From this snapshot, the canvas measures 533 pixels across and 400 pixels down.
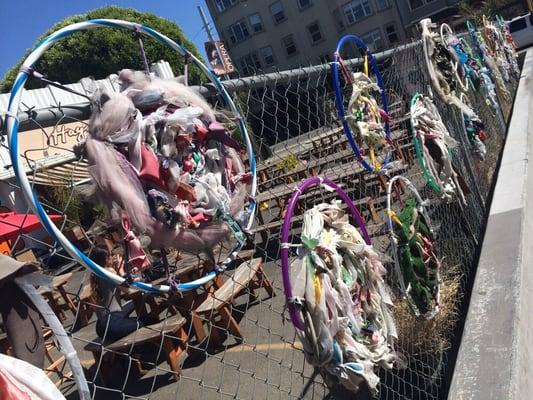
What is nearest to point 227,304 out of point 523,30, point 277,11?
point 523,30

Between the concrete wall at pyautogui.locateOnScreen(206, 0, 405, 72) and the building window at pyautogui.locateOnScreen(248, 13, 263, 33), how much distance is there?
11.5 inches

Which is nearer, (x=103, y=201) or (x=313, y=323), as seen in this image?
(x=103, y=201)

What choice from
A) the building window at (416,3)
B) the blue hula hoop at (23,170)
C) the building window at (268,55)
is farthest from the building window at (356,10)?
the blue hula hoop at (23,170)

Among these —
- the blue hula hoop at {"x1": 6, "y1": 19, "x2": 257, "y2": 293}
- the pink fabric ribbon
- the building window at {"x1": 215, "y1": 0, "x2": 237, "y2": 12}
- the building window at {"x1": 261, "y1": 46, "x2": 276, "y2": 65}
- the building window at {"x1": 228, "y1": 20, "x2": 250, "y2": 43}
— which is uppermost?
the building window at {"x1": 215, "y1": 0, "x2": 237, "y2": 12}

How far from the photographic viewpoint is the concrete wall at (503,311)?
2.18 m

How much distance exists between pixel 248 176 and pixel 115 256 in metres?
0.64

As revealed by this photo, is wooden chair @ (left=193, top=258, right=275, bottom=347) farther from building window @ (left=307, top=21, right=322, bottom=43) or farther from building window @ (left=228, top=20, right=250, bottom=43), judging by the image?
building window @ (left=228, top=20, right=250, bottom=43)

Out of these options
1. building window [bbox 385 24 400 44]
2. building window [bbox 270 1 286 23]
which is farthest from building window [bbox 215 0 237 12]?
→ building window [bbox 385 24 400 44]

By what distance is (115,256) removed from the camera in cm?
209

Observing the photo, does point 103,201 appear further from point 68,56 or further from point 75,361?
point 68,56

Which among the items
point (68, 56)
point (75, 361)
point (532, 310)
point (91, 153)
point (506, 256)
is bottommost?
point (532, 310)

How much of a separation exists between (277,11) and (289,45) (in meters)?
2.80

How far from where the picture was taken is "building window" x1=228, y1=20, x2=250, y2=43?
42656 mm

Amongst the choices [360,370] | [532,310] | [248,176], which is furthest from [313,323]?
[532,310]
